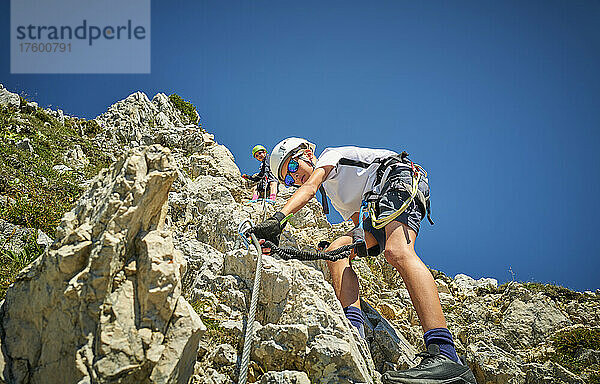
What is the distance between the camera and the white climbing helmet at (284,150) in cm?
612

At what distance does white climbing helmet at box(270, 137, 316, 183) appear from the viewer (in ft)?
20.1

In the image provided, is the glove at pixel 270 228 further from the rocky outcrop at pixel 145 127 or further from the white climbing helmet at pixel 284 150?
the rocky outcrop at pixel 145 127

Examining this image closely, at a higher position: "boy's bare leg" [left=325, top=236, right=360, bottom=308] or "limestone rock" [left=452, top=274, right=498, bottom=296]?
"limestone rock" [left=452, top=274, right=498, bottom=296]

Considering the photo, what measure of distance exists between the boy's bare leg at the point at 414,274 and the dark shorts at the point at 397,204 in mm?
138

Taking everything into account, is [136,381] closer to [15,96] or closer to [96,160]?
[96,160]

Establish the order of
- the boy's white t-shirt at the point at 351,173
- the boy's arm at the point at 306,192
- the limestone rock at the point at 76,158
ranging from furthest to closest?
the limestone rock at the point at 76,158, the boy's white t-shirt at the point at 351,173, the boy's arm at the point at 306,192

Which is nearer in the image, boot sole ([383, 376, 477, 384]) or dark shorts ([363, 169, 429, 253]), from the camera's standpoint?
boot sole ([383, 376, 477, 384])

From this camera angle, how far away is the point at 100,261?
2.37m

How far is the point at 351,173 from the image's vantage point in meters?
5.53

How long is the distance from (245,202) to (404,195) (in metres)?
5.04

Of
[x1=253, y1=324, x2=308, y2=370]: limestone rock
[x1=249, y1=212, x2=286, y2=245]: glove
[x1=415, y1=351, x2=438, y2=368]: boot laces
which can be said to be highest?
[x1=249, y1=212, x2=286, y2=245]: glove

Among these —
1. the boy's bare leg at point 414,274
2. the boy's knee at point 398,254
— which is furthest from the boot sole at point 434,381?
the boy's knee at point 398,254

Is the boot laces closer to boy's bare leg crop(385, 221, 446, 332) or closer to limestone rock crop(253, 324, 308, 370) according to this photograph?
boy's bare leg crop(385, 221, 446, 332)

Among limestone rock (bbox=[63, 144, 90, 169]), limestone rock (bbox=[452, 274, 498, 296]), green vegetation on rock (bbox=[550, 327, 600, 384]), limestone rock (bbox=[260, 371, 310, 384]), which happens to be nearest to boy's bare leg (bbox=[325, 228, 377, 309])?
limestone rock (bbox=[260, 371, 310, 384])
